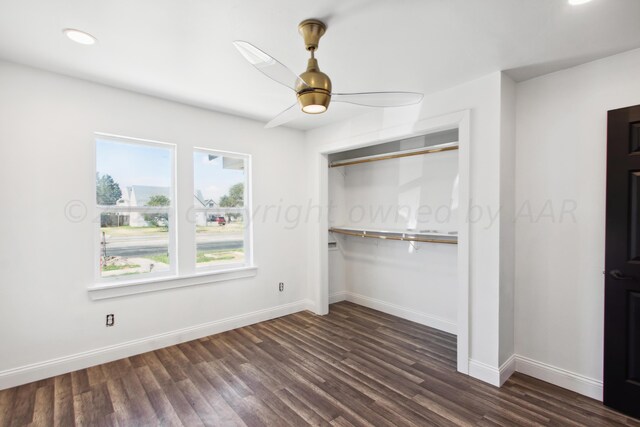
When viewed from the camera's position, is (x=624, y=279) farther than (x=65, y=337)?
No

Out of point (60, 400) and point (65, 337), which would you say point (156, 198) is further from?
point (60, 400)

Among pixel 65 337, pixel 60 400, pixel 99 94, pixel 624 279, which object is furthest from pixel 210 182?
pixel 624 279

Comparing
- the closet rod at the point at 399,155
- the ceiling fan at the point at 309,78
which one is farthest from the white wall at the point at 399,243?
the ceiling fan at the point at 309,78

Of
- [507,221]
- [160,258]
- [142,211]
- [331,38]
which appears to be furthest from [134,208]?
[507,221]

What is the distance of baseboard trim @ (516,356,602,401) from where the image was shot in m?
2.38

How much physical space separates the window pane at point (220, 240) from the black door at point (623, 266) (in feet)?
12.0

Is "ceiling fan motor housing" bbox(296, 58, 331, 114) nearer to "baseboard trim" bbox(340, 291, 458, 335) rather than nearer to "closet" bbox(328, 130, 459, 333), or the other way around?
"closet" bbox(328, 130, 459, 333)

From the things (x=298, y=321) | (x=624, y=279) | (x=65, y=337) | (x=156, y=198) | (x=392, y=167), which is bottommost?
(x=298, y=321)

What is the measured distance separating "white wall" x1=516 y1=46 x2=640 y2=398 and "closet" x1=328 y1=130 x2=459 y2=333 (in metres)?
0.73

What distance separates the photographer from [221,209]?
3805 mm

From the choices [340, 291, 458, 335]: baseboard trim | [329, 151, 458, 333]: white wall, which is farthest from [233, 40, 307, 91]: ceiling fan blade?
[340, 291, 458, 335]: baseboard trim

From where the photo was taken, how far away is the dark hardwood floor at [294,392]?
2.15 m

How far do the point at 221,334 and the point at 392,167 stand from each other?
3.10 meters

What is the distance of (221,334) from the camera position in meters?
3.63
